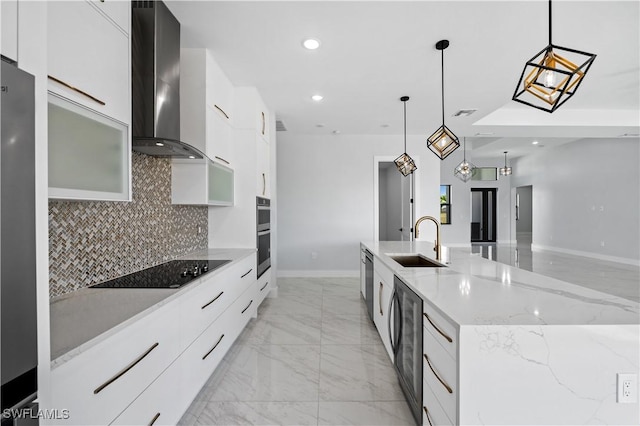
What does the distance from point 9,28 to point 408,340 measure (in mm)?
2105

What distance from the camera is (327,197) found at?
20.1 ft

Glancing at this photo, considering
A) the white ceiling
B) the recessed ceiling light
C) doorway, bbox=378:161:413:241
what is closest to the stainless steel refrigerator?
the white ceiling

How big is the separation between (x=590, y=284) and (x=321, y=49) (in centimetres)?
548

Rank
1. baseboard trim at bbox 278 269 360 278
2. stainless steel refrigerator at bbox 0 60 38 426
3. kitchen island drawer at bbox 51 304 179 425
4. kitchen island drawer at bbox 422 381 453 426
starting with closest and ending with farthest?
stainless steel refrigerator at bbox 0 60 38 426, kitchen island drawer at bbox 51 304 179 425, kitchen island drawer at bbox 422 381 453 426, baseboard trim at bbox 278 269 360 278

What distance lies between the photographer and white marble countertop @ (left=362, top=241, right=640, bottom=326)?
4.01ft

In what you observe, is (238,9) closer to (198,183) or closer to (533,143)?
(198,183)

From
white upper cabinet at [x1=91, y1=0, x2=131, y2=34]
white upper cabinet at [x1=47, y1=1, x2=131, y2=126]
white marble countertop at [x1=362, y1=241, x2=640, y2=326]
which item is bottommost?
white marble countertop at [x1=362, y1=241, x2=640, y2=326]

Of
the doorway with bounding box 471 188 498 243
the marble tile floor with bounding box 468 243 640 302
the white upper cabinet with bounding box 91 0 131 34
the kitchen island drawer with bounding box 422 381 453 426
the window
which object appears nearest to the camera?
the kitchen island drawer with bounding box 422 381 453 426

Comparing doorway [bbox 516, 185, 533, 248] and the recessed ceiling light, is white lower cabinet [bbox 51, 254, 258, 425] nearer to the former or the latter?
the recessed ceiling light

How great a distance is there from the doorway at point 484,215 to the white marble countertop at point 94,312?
11435mm

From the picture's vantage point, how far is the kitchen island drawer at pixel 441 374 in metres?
1.23

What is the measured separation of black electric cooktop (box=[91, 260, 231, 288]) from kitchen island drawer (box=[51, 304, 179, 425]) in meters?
0.35

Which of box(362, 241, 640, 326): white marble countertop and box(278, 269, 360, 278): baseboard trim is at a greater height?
box(362, 241, 640, 326): white marble countertop

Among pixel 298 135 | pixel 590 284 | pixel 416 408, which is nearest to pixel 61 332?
pixel 416 408
